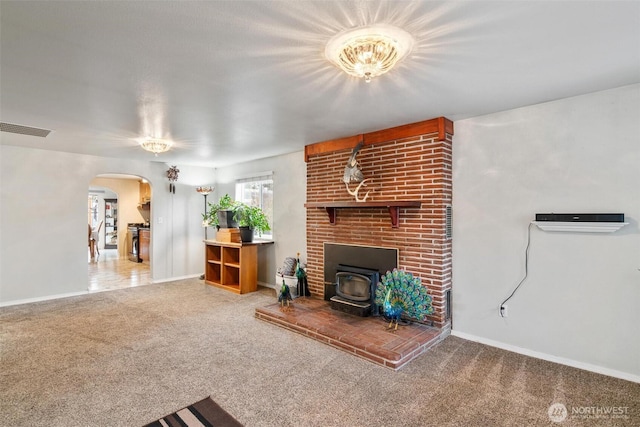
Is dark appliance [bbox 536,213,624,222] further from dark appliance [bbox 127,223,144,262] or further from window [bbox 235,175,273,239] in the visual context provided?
dark appliance [bbox 127,223,144,262]

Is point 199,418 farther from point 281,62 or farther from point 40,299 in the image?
point 40,299

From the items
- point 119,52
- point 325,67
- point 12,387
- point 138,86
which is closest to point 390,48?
point 325,67

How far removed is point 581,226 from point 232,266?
4.83 metres

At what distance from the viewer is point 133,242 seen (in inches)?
351

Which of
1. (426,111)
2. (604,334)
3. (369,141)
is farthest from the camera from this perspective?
(369,141)

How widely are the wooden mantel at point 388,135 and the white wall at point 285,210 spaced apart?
0.49 m

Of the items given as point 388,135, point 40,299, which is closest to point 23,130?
point 40,299

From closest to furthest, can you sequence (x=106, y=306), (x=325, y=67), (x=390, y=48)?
1. (x=390, y=48)
2. (x=325, y=67)
3. (x=106, y=306)

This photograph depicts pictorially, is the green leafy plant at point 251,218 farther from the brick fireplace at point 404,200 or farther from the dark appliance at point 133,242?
the dark appliance at point 133,242

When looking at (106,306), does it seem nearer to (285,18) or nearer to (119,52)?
(119,52)

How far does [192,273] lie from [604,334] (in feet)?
21.2

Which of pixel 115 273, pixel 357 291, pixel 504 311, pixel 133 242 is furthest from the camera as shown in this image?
pixel 133 242

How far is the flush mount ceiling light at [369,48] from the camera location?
178 cm

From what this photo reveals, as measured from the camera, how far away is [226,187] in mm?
6711
